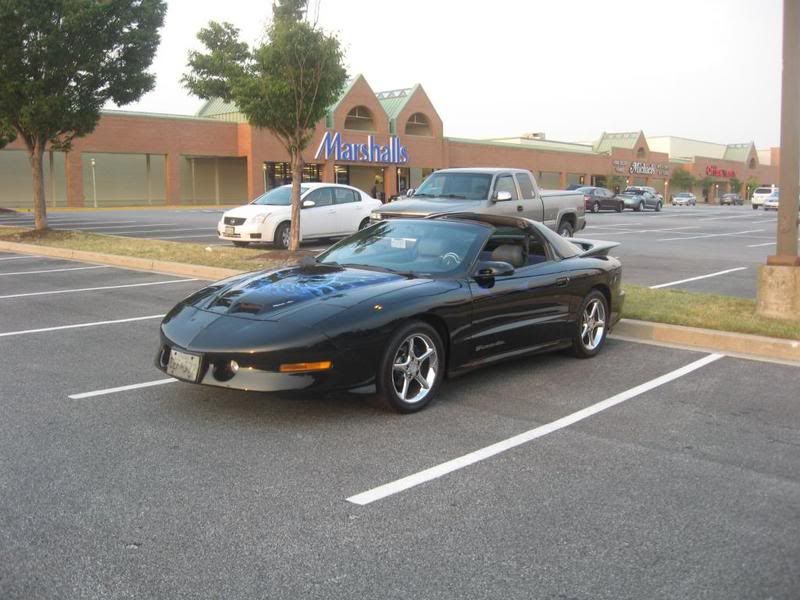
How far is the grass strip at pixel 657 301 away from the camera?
823 cm

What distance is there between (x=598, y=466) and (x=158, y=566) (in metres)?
2.50

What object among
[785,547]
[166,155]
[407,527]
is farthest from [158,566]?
[166,155]

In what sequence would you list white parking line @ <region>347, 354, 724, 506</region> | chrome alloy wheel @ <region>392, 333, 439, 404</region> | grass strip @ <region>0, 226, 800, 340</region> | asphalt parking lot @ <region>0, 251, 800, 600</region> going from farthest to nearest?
1. grass strip @ <region>0, 226, 800, 340</region>
2. chrome alloy wheel @ <region>392, 333, 439, 404</region>
3. white parking line @ <region>347, 354, 724, 506</region>
4. asphalt parking lot @ <region>0, 251, 800, 600</region>

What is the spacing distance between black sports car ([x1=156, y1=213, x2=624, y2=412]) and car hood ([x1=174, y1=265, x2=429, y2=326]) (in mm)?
12

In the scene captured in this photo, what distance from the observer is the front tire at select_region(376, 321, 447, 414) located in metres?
5.41

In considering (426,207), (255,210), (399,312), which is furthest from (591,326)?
(255,210)

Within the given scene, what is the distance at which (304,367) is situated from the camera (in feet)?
16.8

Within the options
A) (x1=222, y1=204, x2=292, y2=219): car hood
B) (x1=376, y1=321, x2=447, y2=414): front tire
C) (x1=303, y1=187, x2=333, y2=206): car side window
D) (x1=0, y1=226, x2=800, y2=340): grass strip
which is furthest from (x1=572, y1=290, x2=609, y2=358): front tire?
(x1=303, y1=187, x2=333, y2=206): car side window

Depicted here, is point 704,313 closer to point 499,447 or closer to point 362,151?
point 499,447

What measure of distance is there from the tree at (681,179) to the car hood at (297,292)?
304 ft

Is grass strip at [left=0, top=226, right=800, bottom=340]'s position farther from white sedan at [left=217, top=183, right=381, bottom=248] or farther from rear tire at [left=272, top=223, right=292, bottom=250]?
rear tire at [left=272, top=223, right=292, bottom=250]

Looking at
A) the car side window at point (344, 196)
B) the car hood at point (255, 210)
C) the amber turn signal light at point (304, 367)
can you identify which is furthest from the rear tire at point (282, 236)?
the amber turn signal light at point (304, 367)

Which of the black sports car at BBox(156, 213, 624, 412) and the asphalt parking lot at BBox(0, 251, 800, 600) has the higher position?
the black sports car at BBox(156, 213, 624, 412)

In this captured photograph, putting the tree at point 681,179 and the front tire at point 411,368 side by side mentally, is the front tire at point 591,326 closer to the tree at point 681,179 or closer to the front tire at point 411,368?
the front tire at point 411,368
